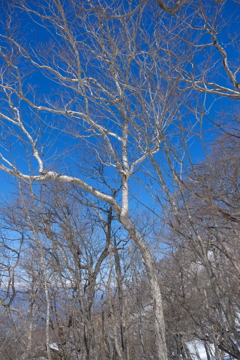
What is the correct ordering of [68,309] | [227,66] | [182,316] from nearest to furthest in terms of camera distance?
[227,66], [68,309], [182,316]

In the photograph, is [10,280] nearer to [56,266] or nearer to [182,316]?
[56,266]

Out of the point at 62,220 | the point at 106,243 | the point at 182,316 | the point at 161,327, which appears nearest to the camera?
the point at 161,327

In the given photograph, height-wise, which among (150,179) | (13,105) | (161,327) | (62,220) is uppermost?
(13,105)

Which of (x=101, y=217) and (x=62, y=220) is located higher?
(x=101, y=217)

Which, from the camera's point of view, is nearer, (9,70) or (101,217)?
(9,70)

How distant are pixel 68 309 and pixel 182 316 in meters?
6.97

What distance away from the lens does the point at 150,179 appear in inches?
98.4

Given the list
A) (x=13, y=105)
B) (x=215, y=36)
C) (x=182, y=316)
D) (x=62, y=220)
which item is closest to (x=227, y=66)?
(x=215, y=36)

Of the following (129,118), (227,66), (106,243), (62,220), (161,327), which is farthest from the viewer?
(106,243)

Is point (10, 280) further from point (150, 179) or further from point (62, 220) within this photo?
point (150, 179)

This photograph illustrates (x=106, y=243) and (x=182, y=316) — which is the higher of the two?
(x=106, y=243)

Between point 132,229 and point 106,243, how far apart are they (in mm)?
1560

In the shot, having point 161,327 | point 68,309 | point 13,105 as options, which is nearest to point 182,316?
point 161,327

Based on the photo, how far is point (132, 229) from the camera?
6.79 m
